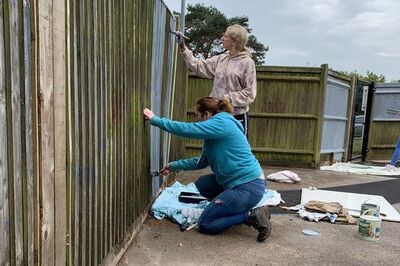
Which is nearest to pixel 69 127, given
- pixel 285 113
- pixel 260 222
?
pixel 260 222

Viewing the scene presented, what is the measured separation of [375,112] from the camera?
984cm

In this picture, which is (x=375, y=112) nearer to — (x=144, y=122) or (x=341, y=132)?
(x=341, y=132)

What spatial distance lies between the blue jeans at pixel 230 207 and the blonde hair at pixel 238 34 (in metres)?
1.58

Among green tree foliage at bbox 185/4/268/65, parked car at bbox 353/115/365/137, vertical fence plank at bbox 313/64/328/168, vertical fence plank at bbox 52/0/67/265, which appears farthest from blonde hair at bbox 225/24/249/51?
green tree foliage at bbox 185/4/268/65

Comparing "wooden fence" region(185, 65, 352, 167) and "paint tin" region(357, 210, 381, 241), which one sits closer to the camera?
"paint tin" region(357, 210, 381, 241)

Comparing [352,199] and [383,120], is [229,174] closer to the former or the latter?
[352,199]

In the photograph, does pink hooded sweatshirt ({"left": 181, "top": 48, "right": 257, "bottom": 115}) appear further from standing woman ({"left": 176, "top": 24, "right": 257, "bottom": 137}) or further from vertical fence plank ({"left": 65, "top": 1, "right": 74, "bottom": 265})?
vertical fence plank ({"left": 65, "top": 1, "right": 74, "bottom": 265})

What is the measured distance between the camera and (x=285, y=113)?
7.60 meters

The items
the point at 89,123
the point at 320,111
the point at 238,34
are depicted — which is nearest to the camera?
the point at 89,123

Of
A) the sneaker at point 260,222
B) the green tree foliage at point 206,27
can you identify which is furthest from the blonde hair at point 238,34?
the green tree foliage at point 206,27

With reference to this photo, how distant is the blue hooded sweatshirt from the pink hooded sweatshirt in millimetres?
748

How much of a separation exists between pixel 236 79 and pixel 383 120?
6.83 m

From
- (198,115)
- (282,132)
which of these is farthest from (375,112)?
(198,115)

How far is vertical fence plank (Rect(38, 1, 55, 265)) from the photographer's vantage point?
5.20 feet
